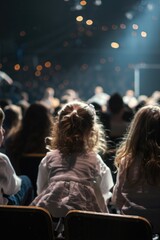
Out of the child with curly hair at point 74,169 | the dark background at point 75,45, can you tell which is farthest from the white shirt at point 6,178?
the dark background at point 75,45

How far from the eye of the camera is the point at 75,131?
10.8 ft

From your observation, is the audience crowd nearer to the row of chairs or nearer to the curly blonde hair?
the curly blonde hair

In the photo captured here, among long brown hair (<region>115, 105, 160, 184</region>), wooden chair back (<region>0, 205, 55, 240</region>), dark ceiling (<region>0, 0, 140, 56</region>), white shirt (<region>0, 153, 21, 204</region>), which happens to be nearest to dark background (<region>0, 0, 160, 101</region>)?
dark ceiling (<region>0, 0, 140, 56</region>)

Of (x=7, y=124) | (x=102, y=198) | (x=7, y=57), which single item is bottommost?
(x=102, y=198)

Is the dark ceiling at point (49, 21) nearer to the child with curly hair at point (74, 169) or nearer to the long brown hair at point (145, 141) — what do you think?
the child with curly hair at point (74, 169)

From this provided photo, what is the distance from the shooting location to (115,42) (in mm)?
14703

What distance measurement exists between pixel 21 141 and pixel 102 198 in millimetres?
1568

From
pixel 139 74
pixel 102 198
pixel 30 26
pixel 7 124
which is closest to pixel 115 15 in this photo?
pixel 30 26

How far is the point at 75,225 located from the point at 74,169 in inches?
30.3

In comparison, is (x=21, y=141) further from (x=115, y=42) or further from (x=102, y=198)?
(x=115, y=42)

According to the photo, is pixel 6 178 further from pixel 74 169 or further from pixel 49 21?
pixel 49 21

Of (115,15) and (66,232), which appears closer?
(66,232)

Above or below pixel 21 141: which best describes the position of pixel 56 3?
above

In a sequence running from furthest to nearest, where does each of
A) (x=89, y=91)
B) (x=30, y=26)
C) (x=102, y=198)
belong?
(x=89, y=91), (x=30, y=26), (x=102, y=198)
